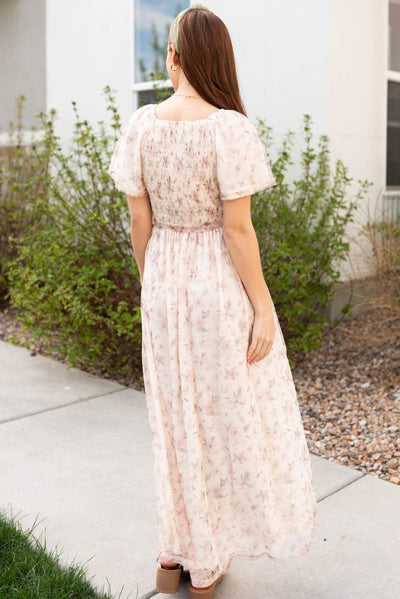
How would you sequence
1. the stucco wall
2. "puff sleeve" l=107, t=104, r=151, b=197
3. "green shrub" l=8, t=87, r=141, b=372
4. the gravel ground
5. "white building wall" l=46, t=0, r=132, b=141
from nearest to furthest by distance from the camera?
"puff sleeve" l=107, t=104, r=151, b=197, the gravel ground, "green shrub" l=8, t=87, r=141, b=372, "white building wall" l=46, t=0, r=132, b=141, the stucco wall

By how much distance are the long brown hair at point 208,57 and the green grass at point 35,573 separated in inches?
67.2

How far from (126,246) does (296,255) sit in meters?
1.19

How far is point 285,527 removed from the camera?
2.21 metres

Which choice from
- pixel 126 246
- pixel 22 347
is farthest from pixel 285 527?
pixel 22 347

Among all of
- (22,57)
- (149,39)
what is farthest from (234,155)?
(22,57)

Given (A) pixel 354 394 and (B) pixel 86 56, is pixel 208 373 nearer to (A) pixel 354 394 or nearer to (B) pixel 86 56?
(A) pixel 354 394

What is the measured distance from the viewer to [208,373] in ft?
6.88

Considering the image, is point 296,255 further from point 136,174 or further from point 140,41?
point 140,41

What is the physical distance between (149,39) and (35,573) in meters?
5.29

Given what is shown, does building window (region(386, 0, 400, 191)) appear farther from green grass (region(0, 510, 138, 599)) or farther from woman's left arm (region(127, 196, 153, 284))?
green grass (region(0, 510, 138, 599))

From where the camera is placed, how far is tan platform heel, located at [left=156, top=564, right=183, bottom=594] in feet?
7.51

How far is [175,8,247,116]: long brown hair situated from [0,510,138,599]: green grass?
5.60 feet

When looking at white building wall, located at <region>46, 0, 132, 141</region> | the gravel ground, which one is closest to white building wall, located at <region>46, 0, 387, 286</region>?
the gravel ground

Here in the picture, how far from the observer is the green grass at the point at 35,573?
2324 millimetres
